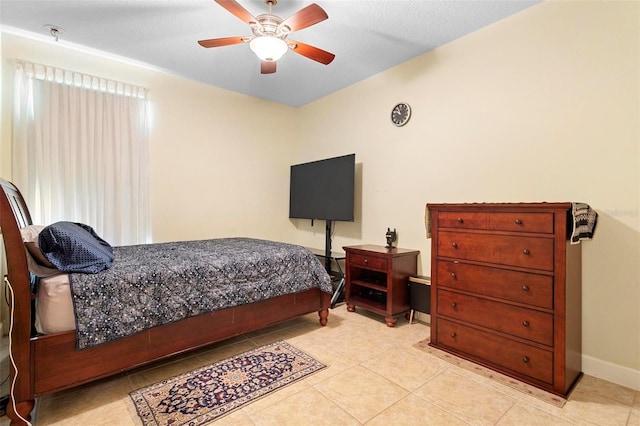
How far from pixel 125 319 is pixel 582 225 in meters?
2.92

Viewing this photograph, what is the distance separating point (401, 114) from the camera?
338cm

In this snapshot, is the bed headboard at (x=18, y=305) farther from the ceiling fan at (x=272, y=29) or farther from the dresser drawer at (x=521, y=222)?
the dresser drawer at (x=521, y=222)

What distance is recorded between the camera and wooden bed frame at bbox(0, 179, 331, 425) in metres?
1.46

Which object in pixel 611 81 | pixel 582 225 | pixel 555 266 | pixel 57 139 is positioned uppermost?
pixel 611 81

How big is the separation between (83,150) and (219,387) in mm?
2814

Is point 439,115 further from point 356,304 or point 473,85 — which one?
point 356,304

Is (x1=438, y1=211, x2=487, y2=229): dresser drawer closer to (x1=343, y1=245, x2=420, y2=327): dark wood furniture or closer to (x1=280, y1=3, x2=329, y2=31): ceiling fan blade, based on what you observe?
(x1=343, y1=245, x2=420, y2=327): dark wood furniture

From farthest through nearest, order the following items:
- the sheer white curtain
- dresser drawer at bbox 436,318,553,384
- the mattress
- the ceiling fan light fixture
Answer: the sheer white curtain
the ceiling fan light fixture
dresser drawer at bbox 436,318,553,384
the mattress

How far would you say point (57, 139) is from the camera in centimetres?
298

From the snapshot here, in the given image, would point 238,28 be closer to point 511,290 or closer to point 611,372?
point 511,290

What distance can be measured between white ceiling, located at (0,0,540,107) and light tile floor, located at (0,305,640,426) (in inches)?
109

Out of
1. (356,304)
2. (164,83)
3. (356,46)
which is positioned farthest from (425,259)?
(164,83)

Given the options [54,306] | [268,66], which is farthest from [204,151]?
[54,306]

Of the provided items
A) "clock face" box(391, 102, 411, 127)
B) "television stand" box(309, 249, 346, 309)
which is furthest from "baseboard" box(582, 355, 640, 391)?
"clock face" box(391, 102, 411, 127)
